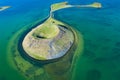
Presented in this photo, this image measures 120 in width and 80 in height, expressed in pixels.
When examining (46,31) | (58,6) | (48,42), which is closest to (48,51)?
(48,42)

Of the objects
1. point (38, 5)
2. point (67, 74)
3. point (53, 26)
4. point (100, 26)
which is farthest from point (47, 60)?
point (38, 5)

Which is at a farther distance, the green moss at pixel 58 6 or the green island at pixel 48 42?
the green moss at pixel 58 6

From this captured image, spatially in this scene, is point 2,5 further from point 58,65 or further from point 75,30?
point 58,65

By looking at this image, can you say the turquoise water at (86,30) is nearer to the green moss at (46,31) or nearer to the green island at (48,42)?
the green island at (48,42)

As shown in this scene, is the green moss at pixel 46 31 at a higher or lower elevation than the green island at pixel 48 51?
higher

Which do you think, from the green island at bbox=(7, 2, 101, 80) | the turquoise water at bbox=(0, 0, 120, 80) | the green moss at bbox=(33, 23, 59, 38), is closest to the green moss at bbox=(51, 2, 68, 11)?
the turquoise water at bbox=(0, 0, 120, 80)

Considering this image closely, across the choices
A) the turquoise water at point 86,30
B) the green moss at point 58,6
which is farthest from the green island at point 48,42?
the green moss at point 58,6
